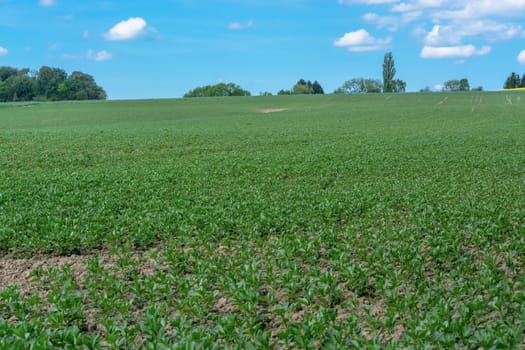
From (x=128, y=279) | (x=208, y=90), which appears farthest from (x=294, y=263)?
(x=208, y=90)

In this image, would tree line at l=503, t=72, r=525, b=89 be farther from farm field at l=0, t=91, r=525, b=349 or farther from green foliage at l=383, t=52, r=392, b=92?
farm field at l=0, t=91, r=525, b=349

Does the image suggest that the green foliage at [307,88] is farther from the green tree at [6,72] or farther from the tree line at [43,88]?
the green tree at [6,72]

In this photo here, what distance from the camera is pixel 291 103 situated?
93.2 metres

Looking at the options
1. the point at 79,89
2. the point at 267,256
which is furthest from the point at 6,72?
the point at 267,256

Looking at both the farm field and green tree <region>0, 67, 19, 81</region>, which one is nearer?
the farm field

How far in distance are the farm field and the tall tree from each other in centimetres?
12949

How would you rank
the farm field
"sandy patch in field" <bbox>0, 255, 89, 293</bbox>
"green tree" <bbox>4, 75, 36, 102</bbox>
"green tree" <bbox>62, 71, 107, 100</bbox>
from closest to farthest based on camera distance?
the farm field < "sandy patch in field" <bbox>0, 255, 89, 293</bbox> < "green tree" <bbox>62, 71, 107, 100</bbox> < "green tree" <bbox>4, 75, 36, 102</bbox>

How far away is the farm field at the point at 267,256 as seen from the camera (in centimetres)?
622

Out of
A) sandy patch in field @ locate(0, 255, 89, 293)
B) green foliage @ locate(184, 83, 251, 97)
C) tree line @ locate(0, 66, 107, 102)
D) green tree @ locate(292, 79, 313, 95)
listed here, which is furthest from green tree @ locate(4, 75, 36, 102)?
sandy patch in field @ locate(0, 255, 89, 293)

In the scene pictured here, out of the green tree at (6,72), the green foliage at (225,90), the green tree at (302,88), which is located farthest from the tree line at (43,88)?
the green tree at (302,88)

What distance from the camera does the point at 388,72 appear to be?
14400 cm

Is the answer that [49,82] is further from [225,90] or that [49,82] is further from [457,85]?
[457,85]

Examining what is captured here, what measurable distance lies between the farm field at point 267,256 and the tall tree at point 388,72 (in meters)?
129

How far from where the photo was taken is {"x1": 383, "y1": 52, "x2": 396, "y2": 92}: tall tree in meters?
142
